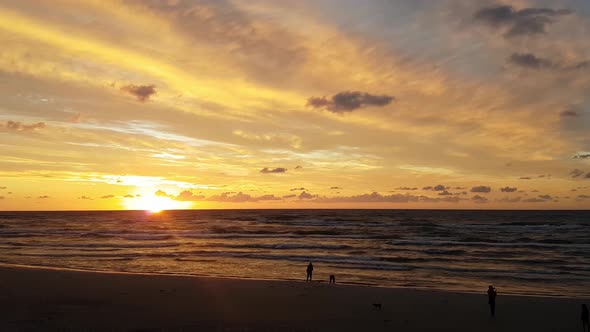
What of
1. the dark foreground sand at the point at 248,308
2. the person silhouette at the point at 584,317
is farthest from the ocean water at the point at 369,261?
the person silhouette at the point at 584,317

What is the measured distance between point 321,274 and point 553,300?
47.0 feet

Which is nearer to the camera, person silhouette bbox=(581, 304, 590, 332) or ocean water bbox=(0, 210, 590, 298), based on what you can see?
person silhouette bbox=(581, 304, 590, 332)

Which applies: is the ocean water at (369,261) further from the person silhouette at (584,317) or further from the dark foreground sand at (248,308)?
the person silhouette at (584,317)

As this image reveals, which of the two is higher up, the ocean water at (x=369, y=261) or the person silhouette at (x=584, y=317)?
the person silhouette at (x=584, y=317)

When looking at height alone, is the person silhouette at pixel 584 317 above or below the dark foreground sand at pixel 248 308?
above

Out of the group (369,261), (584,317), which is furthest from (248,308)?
(369,261)

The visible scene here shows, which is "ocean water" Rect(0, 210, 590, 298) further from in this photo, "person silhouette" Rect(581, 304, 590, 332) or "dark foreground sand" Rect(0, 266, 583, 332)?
"person silhouette" Rect(581, 304, 590, 332)

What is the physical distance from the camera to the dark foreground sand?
16562 millimetres

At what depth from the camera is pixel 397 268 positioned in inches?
1372

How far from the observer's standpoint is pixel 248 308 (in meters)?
19.4

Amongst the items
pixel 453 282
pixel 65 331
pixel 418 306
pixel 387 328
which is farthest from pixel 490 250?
pixel 65 331

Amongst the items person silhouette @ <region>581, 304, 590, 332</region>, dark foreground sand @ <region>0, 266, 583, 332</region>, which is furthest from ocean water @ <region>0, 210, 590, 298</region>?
person silhouette @ <region>581, 304, 590, 332</region>

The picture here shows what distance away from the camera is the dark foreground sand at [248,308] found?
1656cm

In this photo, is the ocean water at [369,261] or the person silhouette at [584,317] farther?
the ocean water at [369,261]
